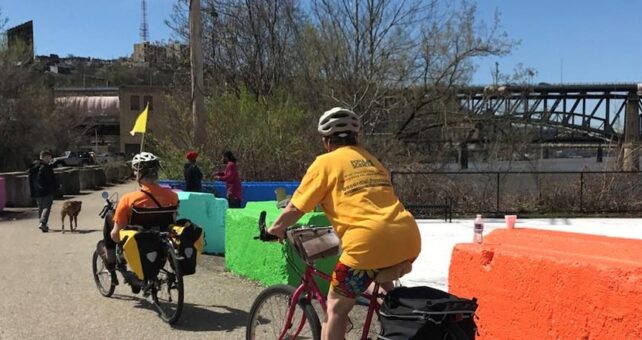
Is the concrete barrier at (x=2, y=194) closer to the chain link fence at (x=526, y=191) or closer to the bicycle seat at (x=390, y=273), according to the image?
the chain link fence at (x=526, y=191)

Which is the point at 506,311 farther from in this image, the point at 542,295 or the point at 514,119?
the point at 514,119

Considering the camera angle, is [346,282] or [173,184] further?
[173,184]

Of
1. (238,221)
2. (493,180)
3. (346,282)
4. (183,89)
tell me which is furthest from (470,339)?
(183,89)

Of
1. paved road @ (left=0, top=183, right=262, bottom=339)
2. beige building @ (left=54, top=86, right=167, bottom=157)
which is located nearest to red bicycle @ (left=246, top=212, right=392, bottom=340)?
paved road @ (left=0, top=183, right=262, bottom=339)

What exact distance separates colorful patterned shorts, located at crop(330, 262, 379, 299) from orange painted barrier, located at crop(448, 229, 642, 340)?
137 centimetres

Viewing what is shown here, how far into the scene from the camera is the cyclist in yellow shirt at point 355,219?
136 inches

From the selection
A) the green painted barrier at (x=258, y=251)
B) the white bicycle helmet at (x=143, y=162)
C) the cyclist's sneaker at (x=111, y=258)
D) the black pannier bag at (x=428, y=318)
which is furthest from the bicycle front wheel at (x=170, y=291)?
the black pannier bag at (x=428, y=318)

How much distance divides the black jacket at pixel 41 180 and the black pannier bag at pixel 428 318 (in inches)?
477

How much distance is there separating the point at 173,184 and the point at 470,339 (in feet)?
37.9

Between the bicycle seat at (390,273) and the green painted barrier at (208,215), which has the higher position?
the bicycle seat at (390,273)

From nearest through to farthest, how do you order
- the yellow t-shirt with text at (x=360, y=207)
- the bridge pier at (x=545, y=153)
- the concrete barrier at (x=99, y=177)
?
the yellow t-shirt with text at (x=360, y=207)
the bridge pier at (x=545, y=153)
the concrete barrier at (x=99, y=177)

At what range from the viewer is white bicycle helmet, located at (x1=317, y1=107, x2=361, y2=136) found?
374 cm

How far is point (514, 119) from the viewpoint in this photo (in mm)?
20812

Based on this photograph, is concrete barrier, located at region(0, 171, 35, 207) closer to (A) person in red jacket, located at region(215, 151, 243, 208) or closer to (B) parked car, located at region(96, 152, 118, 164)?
(A) person in red jacket, located at region(215, 151, 243, 208)
